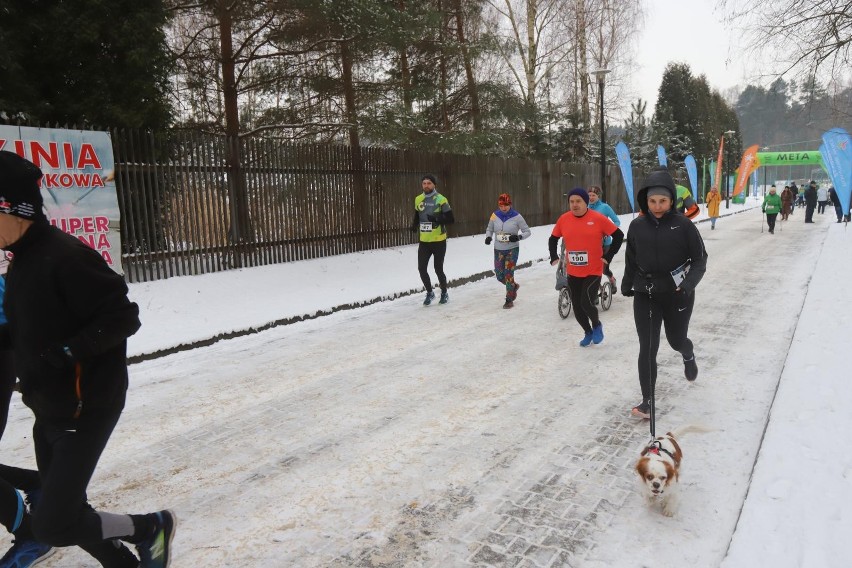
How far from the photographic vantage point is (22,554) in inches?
107

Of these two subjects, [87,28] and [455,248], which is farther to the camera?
[455,248]

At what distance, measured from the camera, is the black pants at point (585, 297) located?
6566mm

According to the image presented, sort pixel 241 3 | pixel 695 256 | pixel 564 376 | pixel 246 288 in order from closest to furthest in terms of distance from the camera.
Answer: pixel 695 256 < pixel 564 376 < pixel 246 288 < pixel 241 3

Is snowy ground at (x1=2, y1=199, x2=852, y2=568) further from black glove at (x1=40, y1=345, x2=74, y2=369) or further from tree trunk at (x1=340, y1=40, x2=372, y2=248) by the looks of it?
tree trunk at (x1=340, y1=40, x2=372, y2=248)

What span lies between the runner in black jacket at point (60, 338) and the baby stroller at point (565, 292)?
6479 mm

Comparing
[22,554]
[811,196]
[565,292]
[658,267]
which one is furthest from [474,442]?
[811,196]

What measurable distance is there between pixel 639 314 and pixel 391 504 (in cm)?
236

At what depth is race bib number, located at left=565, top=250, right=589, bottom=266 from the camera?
6543 millimetres

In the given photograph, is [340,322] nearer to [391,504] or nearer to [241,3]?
[391,504]

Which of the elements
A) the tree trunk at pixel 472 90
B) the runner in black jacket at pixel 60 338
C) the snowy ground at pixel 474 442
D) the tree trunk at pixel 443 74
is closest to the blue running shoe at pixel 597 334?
the snowy ground at pixel 474 442

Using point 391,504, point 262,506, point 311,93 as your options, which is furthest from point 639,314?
point 311,93

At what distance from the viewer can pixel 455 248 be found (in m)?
16.1

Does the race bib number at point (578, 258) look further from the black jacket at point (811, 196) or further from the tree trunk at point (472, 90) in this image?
the black jacket at point (811, 196)

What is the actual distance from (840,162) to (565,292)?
16.7 meters
